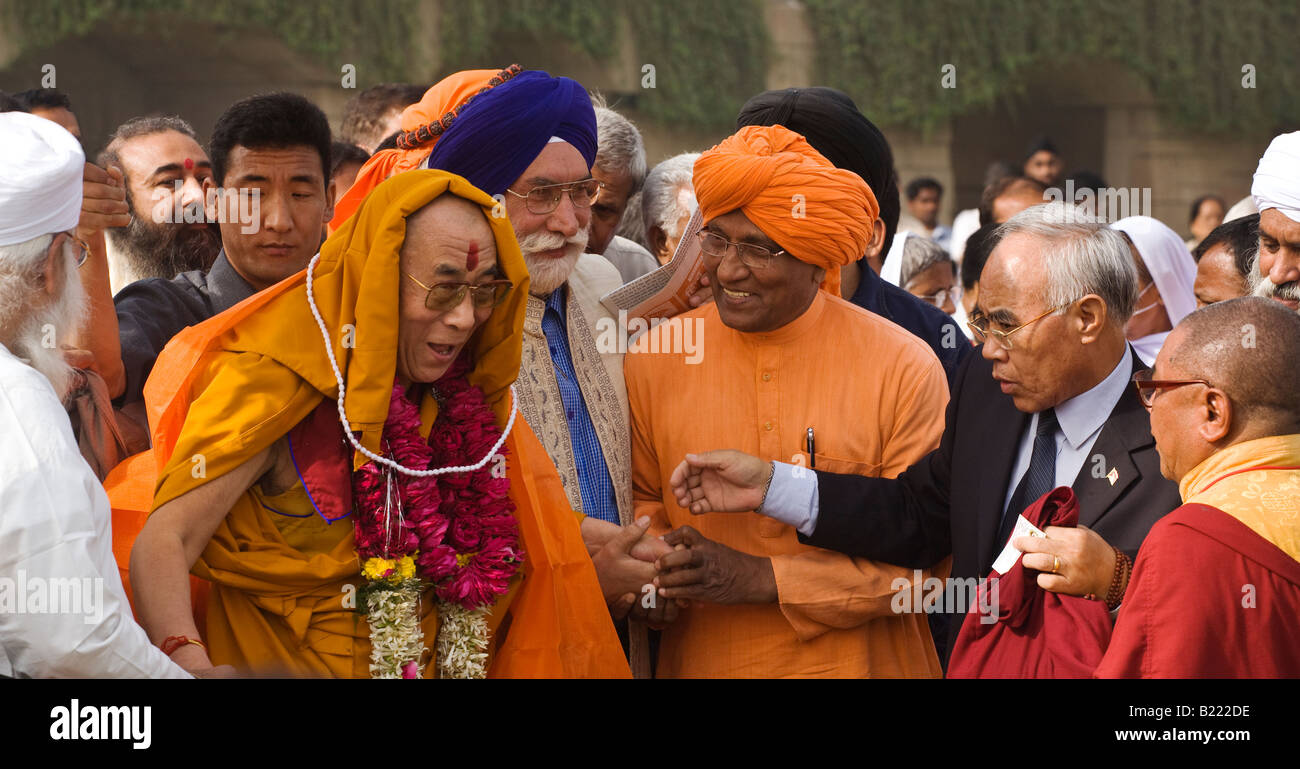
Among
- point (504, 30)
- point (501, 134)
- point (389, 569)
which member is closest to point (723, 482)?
point (389, 569)

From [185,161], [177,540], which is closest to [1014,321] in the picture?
[177,540]

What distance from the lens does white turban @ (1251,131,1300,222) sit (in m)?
4.04

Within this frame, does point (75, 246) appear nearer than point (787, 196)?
Yes

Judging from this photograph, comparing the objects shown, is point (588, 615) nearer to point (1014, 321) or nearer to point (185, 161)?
point (1014, 321)

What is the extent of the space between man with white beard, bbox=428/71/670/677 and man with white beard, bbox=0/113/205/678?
3.96 feet

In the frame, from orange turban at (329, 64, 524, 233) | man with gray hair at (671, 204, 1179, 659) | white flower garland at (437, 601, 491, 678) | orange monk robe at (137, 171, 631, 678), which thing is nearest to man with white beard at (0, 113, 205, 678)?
orange monk robe at (137, 171, 631, 678)

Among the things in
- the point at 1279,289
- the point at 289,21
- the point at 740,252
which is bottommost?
the point at 1279,289

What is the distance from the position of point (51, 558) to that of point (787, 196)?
202 centimetres

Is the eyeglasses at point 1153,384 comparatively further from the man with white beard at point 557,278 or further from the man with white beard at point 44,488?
the man with white beard at point 44,488

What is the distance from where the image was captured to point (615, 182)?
4.98 m

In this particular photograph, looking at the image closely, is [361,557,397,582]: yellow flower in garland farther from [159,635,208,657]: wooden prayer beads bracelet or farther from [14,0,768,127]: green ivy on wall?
[14,0,768,127]: green ivy on wall

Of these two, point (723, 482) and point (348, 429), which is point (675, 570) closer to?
point (723, 482)
